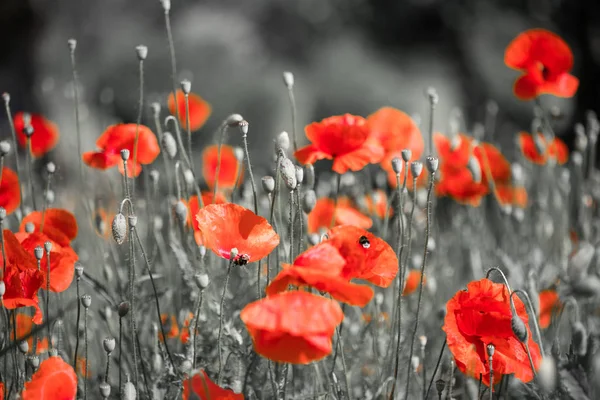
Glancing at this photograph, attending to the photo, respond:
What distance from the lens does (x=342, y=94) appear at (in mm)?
3820

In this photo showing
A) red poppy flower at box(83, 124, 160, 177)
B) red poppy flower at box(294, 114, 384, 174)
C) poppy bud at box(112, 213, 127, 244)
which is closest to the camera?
poppy bud at box(112, 213, 127, 244)

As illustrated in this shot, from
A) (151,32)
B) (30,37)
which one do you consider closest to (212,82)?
(151,32)

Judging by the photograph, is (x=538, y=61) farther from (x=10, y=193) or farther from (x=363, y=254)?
(x=10, y=193)

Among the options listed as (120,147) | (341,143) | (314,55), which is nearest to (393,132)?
(341,143)

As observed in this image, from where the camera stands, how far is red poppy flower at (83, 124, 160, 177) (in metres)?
1.53

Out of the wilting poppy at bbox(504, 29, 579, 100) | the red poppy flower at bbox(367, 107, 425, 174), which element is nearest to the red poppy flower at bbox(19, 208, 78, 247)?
the red poppy flower at bbox(367, 107, 425, 174)

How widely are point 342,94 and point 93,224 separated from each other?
2211 millimetres

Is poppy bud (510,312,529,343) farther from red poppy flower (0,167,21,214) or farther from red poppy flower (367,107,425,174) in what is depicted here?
red poppy flower (0,167,21,214)

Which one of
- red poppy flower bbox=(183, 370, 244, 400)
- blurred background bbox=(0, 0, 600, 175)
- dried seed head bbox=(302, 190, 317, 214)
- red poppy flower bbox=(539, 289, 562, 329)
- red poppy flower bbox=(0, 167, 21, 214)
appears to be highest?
dried seed head bbox=(302, 190, 317, 214)

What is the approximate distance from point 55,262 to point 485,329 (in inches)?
28.2

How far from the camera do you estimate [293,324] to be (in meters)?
0.91

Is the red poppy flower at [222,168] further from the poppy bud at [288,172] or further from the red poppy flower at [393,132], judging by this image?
the poppy bud at [288,172]

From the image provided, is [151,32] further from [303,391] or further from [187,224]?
[303,391]

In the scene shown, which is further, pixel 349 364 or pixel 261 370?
pixel 349 364
